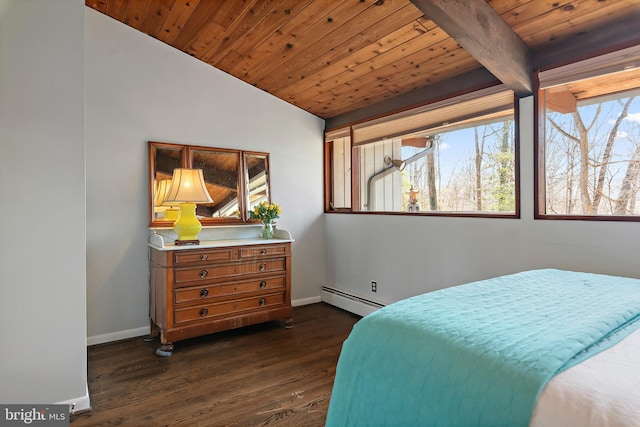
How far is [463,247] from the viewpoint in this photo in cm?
287

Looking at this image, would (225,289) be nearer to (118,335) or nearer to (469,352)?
(118,335)

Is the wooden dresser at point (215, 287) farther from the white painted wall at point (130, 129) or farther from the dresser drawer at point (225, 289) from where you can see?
the white painted wall at point (130, 129)

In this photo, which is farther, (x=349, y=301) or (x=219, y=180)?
(x=349, y=301)

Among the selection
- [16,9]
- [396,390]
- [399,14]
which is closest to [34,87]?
[16,9]

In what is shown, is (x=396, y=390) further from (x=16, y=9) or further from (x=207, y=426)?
(x=16, y=9)

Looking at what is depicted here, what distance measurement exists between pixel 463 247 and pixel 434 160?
0.87m

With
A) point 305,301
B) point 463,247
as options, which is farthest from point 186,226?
point 463,247

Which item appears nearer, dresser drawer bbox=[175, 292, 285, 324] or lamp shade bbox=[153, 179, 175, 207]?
dresser drawer bbox=[175, 292, 285, 324]

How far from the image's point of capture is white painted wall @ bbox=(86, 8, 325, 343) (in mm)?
3010

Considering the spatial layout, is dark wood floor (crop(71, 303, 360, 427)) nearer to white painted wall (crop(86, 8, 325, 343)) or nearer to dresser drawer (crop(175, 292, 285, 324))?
dresser drawer (crop(175, 292, 285, 324))

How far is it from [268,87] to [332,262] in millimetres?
2002

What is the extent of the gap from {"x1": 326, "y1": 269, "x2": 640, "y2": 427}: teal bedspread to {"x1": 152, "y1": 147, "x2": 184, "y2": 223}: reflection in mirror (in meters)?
2.52

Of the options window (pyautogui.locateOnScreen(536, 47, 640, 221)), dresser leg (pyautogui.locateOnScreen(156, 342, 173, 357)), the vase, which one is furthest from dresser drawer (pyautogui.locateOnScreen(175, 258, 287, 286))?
window (pyautogui.locateOnScreen(536, 47, 640, 221))

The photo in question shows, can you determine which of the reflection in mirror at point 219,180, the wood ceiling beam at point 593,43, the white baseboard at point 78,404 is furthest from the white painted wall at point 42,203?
the wood ceiling beam at point 593,43
